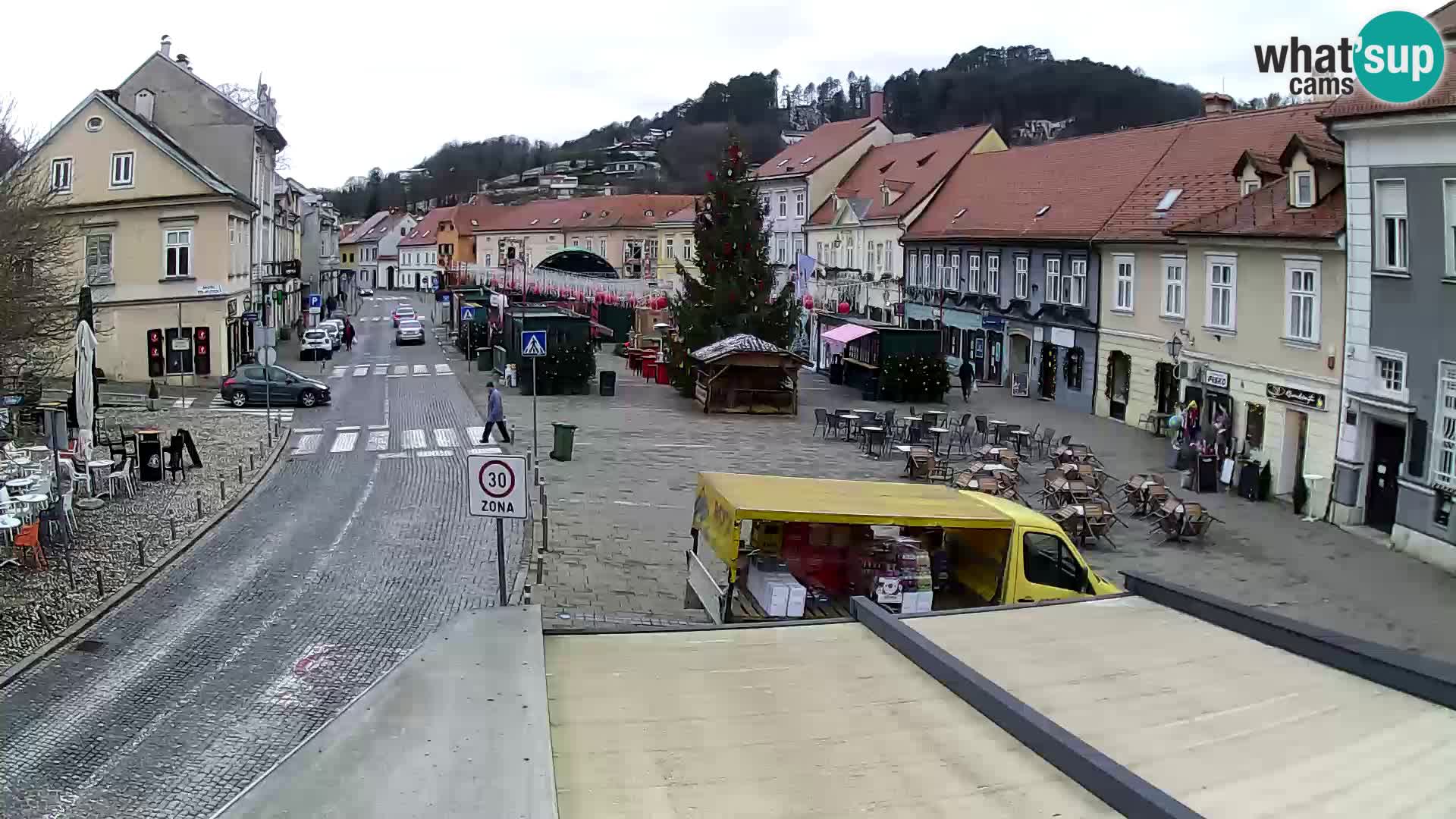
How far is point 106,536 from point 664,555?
28.7 ft

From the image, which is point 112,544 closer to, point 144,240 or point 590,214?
point 144,240

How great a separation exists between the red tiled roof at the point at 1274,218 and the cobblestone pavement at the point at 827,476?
5.35 meters

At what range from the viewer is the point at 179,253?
42312mm

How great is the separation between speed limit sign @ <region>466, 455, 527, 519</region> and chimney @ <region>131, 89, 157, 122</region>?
4345 cm

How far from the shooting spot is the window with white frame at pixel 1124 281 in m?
35.3

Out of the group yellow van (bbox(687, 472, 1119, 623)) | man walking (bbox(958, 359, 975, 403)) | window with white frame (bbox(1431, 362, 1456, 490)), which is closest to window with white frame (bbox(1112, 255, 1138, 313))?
man walking (bbox(958, 359, 975, 403))

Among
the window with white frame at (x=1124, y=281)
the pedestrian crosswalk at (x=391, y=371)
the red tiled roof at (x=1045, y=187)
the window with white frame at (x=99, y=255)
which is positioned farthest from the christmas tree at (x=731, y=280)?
the window with white frame at (x=99, y=255)

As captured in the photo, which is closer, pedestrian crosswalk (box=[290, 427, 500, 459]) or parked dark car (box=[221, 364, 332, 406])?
pedestrian crosswalk (box=[290, 427, 500, 459])

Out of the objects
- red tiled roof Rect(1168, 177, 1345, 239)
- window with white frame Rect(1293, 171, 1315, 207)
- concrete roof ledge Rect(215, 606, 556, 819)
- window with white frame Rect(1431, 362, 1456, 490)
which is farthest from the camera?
window with white frame Rect(1293, 171, 1315, 207)

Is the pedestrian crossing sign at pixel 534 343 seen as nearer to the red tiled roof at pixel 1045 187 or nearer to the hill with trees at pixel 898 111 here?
the red tiled roof at pixel 1045 187

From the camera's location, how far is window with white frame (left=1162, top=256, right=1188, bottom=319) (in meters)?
32.1

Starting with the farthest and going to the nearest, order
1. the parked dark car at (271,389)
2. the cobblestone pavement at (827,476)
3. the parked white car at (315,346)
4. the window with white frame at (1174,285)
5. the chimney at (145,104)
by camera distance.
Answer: the parked white car at (315,346) → the chimney at (145,104) → the parked dark car at (271,389) → the window with white frame at (1174,285) → the cobblestone pavement at (827,476)

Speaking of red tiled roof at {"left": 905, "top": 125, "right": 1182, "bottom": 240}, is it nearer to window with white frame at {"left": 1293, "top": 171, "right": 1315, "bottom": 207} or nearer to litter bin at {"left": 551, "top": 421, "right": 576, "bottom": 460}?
window with white frame at {"left": 1293, "top": 171, "right": 1315, "bottom": 207}

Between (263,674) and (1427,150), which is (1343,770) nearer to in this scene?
(263,674)
